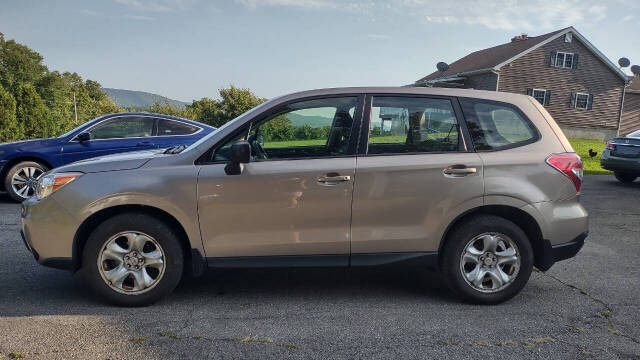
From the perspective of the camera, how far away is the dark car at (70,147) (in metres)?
8.26

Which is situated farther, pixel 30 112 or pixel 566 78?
pixel 566 78

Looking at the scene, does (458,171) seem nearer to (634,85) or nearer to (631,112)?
(631,112)

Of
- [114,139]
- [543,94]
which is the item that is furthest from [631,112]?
[114,139]

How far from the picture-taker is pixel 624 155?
1130 cm

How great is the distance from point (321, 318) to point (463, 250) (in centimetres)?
130

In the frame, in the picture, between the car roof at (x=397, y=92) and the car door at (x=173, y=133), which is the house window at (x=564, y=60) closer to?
the car door at (x=173, y=133)

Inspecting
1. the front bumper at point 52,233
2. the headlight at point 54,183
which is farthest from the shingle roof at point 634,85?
the front bumper at point 52,233

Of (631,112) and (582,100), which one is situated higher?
(582,100)

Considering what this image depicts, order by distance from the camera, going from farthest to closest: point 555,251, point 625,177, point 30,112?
point 30,112
point 625,177
point 555,251

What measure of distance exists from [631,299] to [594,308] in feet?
1.67

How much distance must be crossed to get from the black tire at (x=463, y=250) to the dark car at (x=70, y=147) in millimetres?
6447

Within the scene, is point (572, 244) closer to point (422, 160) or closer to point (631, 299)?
point (631, 299)

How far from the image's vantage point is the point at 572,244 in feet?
13.0

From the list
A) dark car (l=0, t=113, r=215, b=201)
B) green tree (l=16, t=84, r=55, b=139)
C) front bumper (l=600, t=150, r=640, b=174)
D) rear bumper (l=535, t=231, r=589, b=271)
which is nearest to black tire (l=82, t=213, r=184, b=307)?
rear bumper (l=535, t=231, r=589, b=271)
